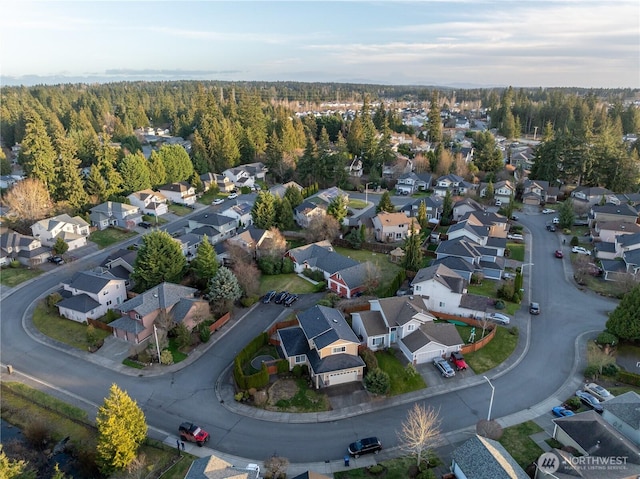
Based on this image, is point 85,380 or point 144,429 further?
point 85,380

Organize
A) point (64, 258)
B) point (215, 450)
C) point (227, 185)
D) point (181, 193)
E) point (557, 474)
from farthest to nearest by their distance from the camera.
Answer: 1. point (227, 185)
2. point (181, 193)
3. point (64, 258)
4. point (215, 450)
5. point (557, 474)

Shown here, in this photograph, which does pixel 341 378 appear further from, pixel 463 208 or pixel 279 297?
pixel 463 208

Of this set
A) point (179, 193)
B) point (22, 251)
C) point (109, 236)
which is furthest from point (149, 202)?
point (22, 251)

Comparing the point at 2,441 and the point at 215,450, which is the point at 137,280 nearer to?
the point at 2,441

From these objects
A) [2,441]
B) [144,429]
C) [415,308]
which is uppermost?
[415,308]

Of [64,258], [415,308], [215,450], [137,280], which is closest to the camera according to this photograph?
[215,450]

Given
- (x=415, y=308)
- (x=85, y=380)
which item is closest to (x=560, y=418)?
(x=415, y=308)

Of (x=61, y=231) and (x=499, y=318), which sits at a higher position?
(x=61, y=231)
